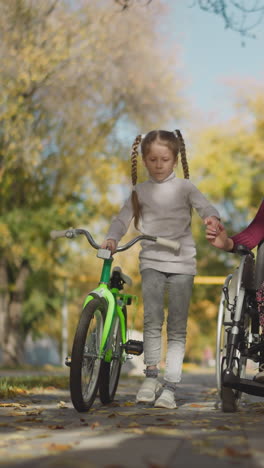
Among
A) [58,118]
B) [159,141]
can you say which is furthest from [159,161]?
[58,118]

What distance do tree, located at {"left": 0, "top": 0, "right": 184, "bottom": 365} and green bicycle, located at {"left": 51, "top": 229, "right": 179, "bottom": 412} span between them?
9777 millimetres

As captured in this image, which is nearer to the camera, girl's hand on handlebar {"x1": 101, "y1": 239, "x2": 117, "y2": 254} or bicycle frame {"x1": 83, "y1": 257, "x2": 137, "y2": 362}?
bicycle frame {"x1": 83, "y1": 257, "x2": 137, "y2": 362}

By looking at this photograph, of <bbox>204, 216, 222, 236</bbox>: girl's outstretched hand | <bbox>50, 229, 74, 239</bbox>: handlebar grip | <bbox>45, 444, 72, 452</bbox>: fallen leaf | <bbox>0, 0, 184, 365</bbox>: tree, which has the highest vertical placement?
<bbox>0, 0, 184, 365</bbox>: tree

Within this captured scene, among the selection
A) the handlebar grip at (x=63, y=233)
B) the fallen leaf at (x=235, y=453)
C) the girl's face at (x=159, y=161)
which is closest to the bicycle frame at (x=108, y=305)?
the handlebar grip at (x=63, y=233)

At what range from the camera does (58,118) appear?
1667 centimetres

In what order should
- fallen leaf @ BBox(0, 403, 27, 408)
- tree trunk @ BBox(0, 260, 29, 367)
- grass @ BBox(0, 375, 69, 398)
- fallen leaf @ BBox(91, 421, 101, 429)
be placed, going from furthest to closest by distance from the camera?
tree trunk @ BBox(0, 260, 29, 367), grass @ BBox(0, 375, 69, 398), fallen leaf @ BBox(0, 403, 27, 408), fallen leaf @ BBox(91, 421, 101, 429)

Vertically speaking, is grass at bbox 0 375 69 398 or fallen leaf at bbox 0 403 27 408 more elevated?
fallen leaf at bbox 0 403 27 408

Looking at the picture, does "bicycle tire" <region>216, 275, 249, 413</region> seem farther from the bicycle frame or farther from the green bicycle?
the bicycle frame

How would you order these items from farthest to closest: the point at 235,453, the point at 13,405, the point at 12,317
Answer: the point at 12,317 → the point at 13,405 → the point at 235,453

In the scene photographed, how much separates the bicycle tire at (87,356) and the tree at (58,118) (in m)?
10.2

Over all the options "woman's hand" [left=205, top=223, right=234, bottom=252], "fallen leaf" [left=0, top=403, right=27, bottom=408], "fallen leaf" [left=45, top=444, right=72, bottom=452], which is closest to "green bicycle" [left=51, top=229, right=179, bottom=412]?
"woman's hand" [left=205, top=223, right=234, bottom=252]

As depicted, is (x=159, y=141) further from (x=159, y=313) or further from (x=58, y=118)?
(x=58, y=118)

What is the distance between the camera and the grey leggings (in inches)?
201

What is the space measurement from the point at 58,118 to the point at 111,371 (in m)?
12.0
